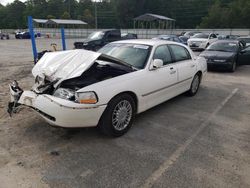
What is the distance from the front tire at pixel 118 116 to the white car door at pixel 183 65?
1.74 m

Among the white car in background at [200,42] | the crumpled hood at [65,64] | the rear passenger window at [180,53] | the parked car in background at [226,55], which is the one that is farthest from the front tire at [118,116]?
the white car in background at [200,42]

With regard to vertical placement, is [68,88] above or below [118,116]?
above

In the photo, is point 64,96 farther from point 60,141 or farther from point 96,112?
point 60,141

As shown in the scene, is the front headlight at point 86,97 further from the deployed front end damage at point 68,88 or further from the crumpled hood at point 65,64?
the crumpled hood at point 65,64

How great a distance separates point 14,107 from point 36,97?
645mm

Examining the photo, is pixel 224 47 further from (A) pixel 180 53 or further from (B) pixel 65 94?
(B) pixel 65 94

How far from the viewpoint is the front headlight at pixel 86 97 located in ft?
9.50

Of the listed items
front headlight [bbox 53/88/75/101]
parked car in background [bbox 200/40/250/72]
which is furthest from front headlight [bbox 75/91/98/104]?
parked car in background [bbox 200/40/250/72]

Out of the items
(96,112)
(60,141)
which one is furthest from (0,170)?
(96,112)

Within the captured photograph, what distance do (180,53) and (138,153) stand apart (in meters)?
2.92

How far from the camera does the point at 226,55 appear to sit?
9125mm

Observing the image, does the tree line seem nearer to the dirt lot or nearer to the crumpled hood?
the crumpled hood

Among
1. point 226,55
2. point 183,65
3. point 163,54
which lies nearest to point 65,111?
point 163,54

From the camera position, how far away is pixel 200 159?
2941 mm
